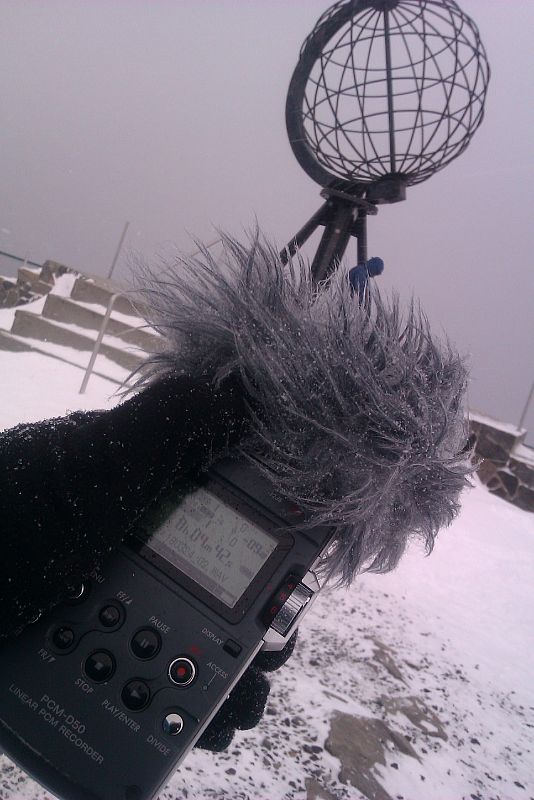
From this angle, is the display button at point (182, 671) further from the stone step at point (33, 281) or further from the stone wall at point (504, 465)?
the stone step at point (33, 281)

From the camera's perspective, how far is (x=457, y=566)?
2379 millimetres

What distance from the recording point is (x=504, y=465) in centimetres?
419

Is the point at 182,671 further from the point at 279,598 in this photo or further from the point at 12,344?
the point at 12,344

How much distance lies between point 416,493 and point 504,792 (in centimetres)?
96

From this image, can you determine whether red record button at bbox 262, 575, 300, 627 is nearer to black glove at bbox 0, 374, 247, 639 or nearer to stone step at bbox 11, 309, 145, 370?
black glove at bbox 0, 374, 247, 639

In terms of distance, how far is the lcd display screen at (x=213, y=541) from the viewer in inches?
22.8

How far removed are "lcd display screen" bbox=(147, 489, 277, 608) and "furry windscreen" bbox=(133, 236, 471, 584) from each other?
7 cm

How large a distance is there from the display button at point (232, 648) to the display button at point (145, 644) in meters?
0.07

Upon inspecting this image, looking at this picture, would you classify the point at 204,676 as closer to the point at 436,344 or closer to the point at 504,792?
the point at 436,344

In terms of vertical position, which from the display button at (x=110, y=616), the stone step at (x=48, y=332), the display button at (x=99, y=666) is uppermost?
the display button at (x=110, y=616)

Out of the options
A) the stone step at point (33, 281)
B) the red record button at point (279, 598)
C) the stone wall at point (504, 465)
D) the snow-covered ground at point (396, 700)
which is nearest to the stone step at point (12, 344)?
the snow-covered ground at point (396, 700)

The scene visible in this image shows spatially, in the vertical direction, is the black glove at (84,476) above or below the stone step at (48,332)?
above

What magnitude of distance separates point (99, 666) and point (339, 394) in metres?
0.37

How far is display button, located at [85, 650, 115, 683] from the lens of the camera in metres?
0.52
